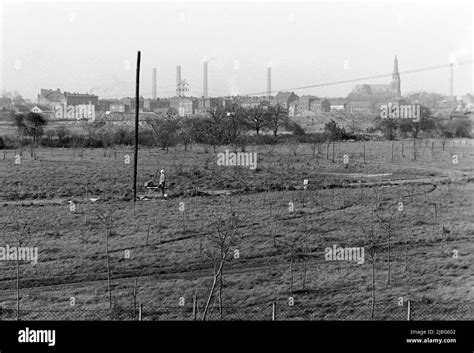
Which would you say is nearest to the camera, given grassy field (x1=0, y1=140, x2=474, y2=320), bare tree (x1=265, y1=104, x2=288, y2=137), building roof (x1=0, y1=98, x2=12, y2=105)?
grassy field (x1=0, y1=140, x2=474, y2=320)

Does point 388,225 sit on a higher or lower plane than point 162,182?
lower

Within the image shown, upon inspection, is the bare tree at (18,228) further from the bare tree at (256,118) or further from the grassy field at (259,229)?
the bare tree at (256,118)

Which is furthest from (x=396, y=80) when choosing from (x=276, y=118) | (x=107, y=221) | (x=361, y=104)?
(x=107, y=221)

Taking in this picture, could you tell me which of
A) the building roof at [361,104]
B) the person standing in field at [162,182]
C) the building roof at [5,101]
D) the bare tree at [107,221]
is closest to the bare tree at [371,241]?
the building roof at [361,104]

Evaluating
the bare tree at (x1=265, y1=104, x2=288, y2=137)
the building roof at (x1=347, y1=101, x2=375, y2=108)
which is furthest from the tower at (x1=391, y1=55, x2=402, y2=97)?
the bare tree at (x1=265, y1=104, x2=288, y2=137)

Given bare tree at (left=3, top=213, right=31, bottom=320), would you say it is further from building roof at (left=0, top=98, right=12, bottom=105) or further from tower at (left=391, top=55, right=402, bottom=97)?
tower at (left=391, top=55, right=402, bottom=97)

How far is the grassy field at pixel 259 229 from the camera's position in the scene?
15.8 ft

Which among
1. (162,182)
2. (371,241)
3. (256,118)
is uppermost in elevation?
(256,118)

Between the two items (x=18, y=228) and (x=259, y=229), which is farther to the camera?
(x=259, y=229)

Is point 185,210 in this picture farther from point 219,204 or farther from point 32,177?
point 32,177

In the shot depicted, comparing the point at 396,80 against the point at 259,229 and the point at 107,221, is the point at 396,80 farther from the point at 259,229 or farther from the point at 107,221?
the point at 107,221

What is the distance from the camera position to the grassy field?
4801mm

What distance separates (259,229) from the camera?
5.83m

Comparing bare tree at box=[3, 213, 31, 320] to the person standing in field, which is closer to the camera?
bare tree at box=[3, 213, 31, 320]
